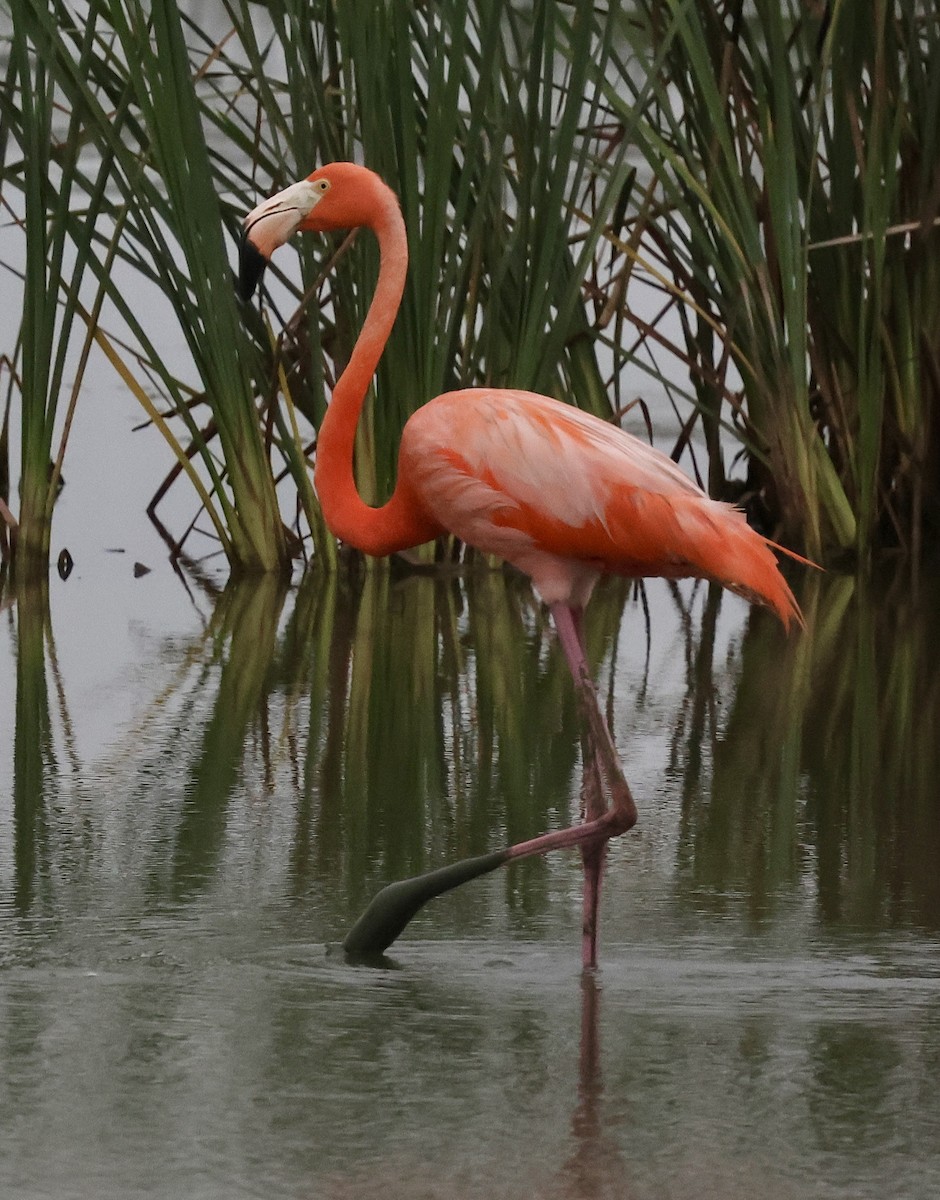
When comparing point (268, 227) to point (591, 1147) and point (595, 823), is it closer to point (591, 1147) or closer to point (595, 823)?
point (595, 823)

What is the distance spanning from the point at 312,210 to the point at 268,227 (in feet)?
0.44

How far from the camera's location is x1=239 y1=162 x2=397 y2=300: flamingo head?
4473 mm

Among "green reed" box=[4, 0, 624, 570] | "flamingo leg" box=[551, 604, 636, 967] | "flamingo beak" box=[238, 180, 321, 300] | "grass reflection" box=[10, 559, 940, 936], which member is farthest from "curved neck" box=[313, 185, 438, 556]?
"green reed" box=[4, 0, 624, 570]

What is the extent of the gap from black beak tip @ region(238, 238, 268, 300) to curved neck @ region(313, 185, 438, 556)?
0.28 meters

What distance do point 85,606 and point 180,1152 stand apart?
5405mm

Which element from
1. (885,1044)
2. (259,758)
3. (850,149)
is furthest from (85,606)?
(885,1044)

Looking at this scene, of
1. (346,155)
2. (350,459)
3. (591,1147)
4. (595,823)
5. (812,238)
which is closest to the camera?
(591,1147)

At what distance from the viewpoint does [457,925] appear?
3.95 metres

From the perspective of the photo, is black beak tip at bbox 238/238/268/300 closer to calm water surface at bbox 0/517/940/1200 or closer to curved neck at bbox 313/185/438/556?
curved neck at bbox 313/185/438/556

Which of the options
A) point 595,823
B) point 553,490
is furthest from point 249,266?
point 595,823

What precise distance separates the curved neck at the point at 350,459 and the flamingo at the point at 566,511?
0.08 feet

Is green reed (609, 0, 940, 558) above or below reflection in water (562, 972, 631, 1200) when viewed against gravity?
above

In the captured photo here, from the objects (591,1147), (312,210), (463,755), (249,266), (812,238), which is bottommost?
(591,1147)

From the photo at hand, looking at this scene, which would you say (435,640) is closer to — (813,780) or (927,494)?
(813,780)
